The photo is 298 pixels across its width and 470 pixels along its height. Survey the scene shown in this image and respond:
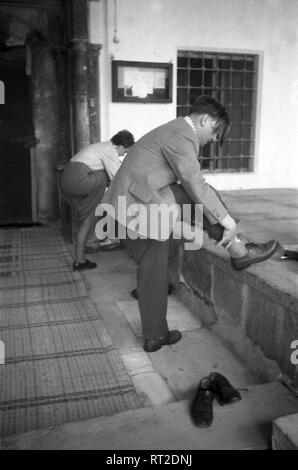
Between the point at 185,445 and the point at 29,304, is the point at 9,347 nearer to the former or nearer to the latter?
the point at 29,304

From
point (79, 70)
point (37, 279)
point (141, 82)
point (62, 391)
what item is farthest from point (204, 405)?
point (141, 82)

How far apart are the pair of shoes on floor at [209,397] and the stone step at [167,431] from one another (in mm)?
31

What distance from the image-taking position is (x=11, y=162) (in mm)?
6516

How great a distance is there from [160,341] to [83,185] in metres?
2.05

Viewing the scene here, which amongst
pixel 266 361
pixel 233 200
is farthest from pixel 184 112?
pixel 266 361

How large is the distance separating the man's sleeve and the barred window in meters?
3.58

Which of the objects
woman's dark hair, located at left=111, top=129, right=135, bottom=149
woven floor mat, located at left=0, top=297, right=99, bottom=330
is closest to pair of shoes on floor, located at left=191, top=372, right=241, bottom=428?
woven floor mat, located at left=0, top=297, right=99, bottom=330

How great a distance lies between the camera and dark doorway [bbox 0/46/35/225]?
627cm

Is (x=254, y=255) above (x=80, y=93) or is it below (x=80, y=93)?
below

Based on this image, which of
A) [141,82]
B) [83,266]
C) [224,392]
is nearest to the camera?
[224,392]

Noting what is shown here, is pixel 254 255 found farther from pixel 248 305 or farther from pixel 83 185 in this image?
pixel 83 185

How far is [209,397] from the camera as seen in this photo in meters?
2.30

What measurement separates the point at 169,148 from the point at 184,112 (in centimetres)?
403

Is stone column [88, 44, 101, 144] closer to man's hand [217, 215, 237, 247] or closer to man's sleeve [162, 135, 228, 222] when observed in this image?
man's sleeve [162, 135, 228, 222]
